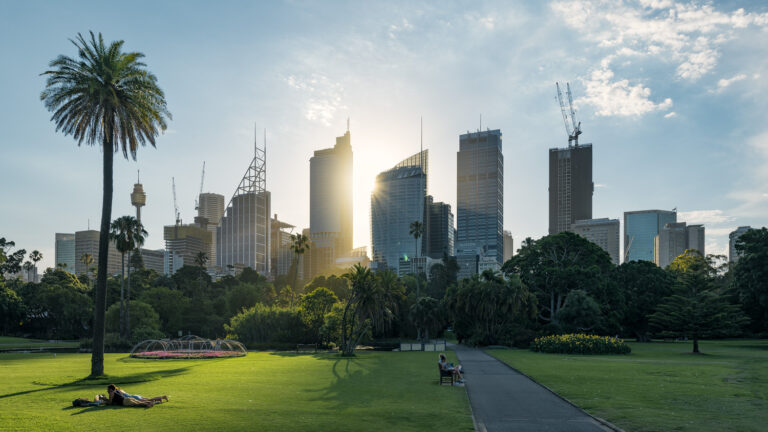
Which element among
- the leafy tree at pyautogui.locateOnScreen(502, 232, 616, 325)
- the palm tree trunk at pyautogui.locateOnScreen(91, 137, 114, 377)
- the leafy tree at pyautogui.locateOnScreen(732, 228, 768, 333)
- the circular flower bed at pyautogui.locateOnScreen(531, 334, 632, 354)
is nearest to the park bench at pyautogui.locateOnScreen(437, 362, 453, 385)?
the palm tree trunk at pyautogui.locateOnScreen(91, 137, 114, 377)

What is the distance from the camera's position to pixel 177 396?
18422mm

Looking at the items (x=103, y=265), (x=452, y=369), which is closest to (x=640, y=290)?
(x=452, y=369)

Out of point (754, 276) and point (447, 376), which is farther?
point (754, 276)

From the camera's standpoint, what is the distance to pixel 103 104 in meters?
25.5

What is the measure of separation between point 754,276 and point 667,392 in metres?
43.4

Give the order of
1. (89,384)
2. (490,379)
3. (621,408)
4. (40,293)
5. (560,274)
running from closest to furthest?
(621,408) → (89,384) → (490,379) → (560,274) → (40,293)

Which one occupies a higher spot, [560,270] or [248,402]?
[560,270]

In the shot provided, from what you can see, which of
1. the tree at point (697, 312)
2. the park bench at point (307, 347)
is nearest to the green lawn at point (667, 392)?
the tree at point (697, 312)

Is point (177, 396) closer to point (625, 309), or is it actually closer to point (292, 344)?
point (292, 344)

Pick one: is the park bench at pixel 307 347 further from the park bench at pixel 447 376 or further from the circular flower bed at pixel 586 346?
the park bench at pixel 447 376

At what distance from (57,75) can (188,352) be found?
2669 cm

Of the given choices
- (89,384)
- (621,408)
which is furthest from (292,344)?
(621,408)

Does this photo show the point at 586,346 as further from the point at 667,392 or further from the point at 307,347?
the point at 307,347

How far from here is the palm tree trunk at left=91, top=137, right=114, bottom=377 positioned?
24.9 metres
